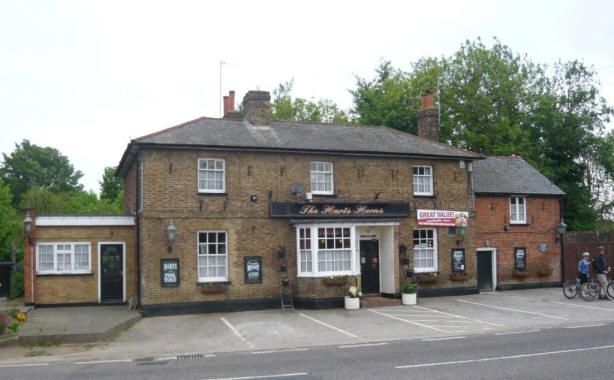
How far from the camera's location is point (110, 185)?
74062mm

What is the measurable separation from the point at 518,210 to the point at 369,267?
8.67 metres

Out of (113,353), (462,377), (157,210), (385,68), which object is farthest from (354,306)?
(385,68)

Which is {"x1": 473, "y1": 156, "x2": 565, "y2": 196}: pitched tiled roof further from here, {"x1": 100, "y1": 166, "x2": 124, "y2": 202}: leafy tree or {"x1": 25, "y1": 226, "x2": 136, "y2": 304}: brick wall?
{"x1": 100, "y1": 166, "x2": 124, "y2": 202}: leafy tree

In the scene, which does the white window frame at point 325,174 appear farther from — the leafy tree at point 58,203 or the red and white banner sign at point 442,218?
the leafy tree at point 58,203

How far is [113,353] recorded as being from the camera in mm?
14078

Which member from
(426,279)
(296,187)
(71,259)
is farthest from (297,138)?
(71,259)

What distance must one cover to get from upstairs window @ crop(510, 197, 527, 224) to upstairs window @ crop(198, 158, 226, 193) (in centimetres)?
1398

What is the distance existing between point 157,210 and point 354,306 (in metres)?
7.68

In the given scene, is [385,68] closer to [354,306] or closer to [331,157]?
[331,157]

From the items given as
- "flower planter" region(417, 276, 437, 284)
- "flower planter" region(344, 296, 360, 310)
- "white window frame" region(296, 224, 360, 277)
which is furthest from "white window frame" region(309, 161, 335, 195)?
"flower planter" region(417, 276, 437, 284)

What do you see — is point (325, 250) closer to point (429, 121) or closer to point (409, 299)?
point (409, 299)

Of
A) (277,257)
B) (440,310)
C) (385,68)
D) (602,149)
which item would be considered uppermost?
(385,68)

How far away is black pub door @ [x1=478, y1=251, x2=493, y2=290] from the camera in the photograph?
27125mm

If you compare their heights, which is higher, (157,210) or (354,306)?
(157,210)
